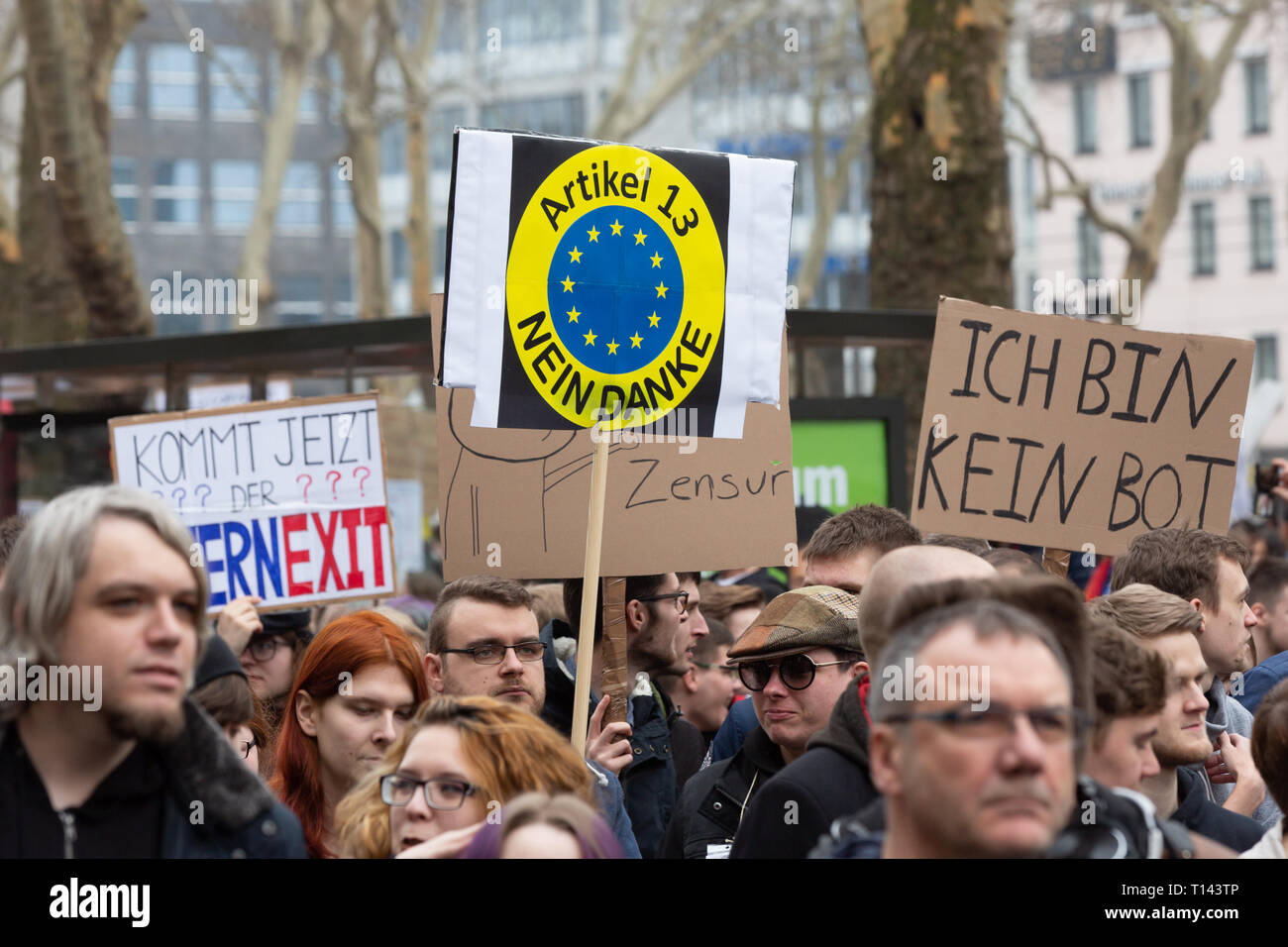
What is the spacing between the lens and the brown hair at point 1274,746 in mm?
3355

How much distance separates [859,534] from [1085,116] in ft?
161

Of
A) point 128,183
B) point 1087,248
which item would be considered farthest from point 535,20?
point 1087,248

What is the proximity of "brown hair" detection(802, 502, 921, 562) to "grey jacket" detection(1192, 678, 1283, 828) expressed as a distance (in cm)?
97

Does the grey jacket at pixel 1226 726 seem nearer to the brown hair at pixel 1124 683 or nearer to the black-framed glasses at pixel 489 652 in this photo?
the brown hair at pixel 1124 683

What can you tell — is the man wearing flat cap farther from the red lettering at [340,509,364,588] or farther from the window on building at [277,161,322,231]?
the window on building at [277,161,322,231]

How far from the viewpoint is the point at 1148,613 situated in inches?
155

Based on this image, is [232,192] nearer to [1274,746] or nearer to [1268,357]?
[1268,357]

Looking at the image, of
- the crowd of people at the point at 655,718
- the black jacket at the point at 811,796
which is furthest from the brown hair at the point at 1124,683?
the black jacket at the point at 811,796

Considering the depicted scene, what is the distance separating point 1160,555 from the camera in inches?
191

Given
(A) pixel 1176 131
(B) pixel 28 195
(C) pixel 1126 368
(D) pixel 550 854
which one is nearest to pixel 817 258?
(A) pixel 1176 131

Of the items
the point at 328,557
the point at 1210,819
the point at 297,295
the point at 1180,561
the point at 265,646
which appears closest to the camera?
the point at 1210,819
